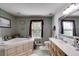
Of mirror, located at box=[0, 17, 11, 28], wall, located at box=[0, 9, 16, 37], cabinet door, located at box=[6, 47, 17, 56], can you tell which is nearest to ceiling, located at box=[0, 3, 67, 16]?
wall, located at box=[0, 9, 16, 37]

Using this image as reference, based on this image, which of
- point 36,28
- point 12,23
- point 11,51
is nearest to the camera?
point 11,51

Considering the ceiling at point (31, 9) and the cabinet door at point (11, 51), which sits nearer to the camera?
the cabinet door at point (11, 51)

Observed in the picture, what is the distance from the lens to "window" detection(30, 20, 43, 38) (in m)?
2.31

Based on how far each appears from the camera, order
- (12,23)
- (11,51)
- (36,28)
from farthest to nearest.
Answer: (36,28) < (12,23) < (11,51)

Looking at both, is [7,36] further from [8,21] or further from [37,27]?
[37,27]

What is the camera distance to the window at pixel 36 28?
2.31m

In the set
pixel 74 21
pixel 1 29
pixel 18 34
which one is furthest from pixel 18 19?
pixel 74 21

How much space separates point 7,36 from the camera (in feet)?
7.85

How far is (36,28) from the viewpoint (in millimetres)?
2338

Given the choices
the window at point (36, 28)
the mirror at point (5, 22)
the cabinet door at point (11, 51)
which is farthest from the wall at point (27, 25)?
the cabinet door at point (11, 51)

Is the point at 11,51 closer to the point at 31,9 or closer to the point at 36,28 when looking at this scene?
the point at 36,28

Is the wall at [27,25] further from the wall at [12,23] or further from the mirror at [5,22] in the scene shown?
the mirror at [5,22]

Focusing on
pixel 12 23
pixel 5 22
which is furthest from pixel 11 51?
pixel 5 22

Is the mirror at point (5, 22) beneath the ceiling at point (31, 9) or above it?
beneath
